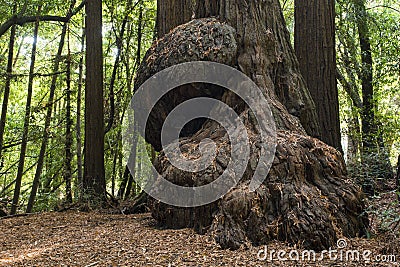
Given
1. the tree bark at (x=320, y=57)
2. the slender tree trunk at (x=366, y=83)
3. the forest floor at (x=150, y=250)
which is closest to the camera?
the forest floor at (x=150, y=250)

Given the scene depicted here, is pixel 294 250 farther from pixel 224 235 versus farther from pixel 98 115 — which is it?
pixel 98 115

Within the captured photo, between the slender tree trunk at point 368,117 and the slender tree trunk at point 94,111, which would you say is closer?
the slender tree trunk at point 368,117

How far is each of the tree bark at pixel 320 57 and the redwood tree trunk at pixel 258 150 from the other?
0.67 meters

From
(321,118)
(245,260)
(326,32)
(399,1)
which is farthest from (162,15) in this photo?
(399,1)

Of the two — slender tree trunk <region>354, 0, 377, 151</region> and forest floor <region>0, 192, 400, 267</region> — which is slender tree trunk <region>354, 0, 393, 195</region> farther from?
forest floor <region>0, 192, 400, 267</region>

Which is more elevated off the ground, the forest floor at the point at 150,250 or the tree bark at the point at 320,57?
the tree bark at the point at 320,57

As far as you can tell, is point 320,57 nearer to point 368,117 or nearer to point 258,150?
point 258,150

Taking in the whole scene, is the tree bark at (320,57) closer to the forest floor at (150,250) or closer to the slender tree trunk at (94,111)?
the forest floor at (150,250)

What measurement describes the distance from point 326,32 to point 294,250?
3.72m

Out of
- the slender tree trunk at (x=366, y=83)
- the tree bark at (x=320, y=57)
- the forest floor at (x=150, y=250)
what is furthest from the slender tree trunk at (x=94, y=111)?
the slender tree trunk at (x=366, y=83)

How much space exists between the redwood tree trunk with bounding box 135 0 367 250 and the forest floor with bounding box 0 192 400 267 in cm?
16

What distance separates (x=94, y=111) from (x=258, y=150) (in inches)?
166

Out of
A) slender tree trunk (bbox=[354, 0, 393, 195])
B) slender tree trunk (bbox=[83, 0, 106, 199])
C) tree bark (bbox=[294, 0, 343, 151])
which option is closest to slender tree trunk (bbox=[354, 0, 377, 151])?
slender tree trunk (bbox=[354, 0, 393, 195])

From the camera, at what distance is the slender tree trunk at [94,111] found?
7008 millimetres
